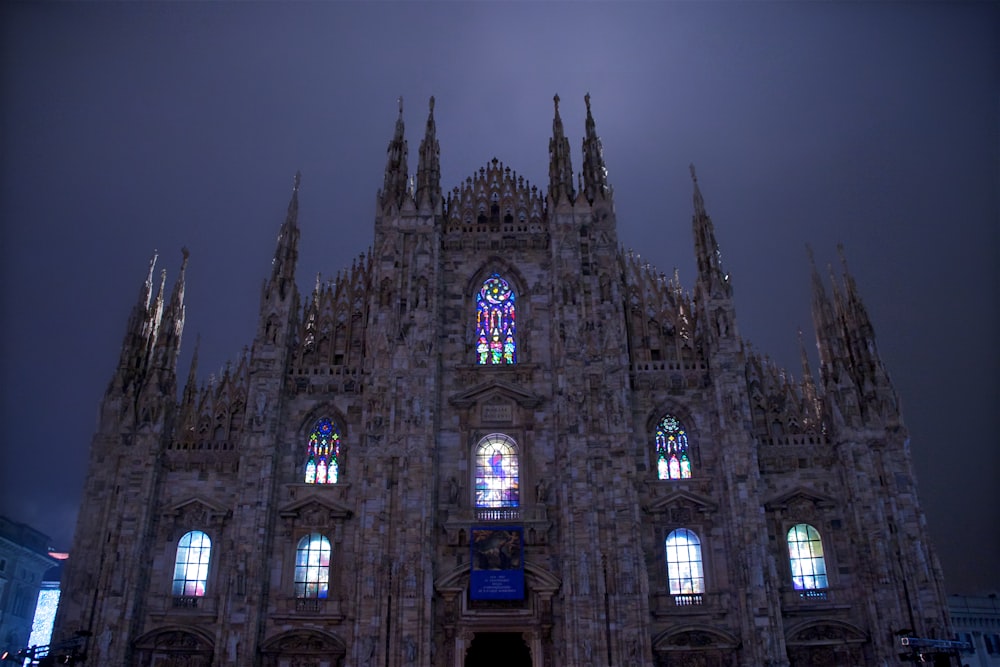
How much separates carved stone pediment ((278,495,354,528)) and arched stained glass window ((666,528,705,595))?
1357cm

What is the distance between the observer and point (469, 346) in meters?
34.8

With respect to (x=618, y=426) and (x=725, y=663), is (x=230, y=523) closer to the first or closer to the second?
(x=618, y=426)

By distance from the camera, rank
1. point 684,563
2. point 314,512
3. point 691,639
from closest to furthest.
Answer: point 691,639 < point 684,563 < point 314,512

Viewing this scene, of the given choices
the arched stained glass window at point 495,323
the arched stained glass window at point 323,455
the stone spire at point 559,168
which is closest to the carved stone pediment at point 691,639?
the arched stained glass window at point 495,323

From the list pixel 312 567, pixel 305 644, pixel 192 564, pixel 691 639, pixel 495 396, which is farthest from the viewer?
pixel 495 396

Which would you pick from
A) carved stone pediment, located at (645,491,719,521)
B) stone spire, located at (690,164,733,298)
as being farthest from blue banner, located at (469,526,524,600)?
stone spire, located at (690,164,733,298)

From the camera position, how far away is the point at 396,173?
37844mm

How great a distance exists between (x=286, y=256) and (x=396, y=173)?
702cm

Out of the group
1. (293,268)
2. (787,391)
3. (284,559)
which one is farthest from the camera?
(293,268)

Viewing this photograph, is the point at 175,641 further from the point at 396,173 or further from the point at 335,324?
the point at 396,173

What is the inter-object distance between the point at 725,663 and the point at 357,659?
14286 mm

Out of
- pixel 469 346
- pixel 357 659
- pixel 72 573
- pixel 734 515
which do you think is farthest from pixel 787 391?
pixel 72 573

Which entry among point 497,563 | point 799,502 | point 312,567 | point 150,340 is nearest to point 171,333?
point 150,340

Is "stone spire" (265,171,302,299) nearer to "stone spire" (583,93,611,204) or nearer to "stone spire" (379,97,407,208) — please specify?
"stone spire" (379,97,407,208)
